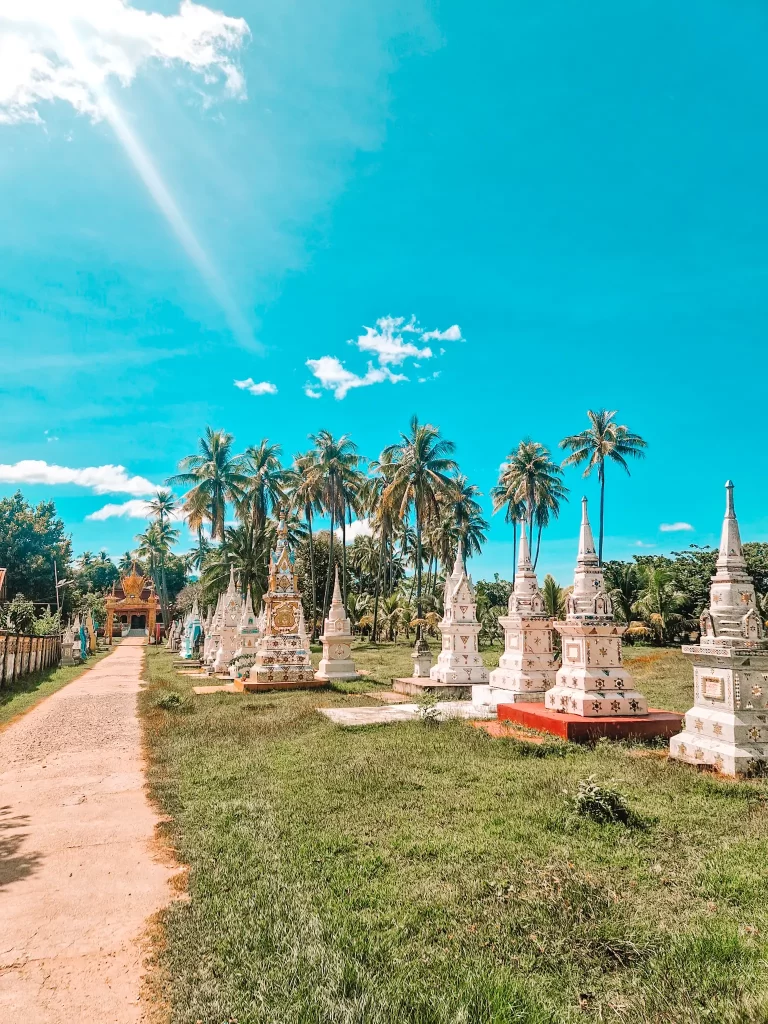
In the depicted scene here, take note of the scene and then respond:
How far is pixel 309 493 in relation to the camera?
37781 millimetres

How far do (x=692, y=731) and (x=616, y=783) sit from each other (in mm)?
1505

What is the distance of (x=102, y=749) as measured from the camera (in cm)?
905

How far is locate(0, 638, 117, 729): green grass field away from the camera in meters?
13.5

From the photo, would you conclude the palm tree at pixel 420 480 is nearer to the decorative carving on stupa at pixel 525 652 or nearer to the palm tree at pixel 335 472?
the palm tree at pixel 335 472

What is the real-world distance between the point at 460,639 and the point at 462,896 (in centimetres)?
1050

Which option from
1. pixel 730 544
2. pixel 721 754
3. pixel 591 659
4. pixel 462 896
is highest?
pixel 730 544

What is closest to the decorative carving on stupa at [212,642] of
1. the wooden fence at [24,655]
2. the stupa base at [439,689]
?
the wooden fence at [24,655]

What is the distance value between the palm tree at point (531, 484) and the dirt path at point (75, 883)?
121 ft

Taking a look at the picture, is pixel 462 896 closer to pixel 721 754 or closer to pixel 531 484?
pixel 721 754

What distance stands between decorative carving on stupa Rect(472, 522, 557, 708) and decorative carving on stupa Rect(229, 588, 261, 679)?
924 cm

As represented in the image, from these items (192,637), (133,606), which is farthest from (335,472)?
(133,606)

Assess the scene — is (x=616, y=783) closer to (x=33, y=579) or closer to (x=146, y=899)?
(x=146, y=899)

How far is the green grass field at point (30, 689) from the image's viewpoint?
13.5 meters

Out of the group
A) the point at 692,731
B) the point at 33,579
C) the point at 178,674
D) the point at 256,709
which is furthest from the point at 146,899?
the point at 33,579
